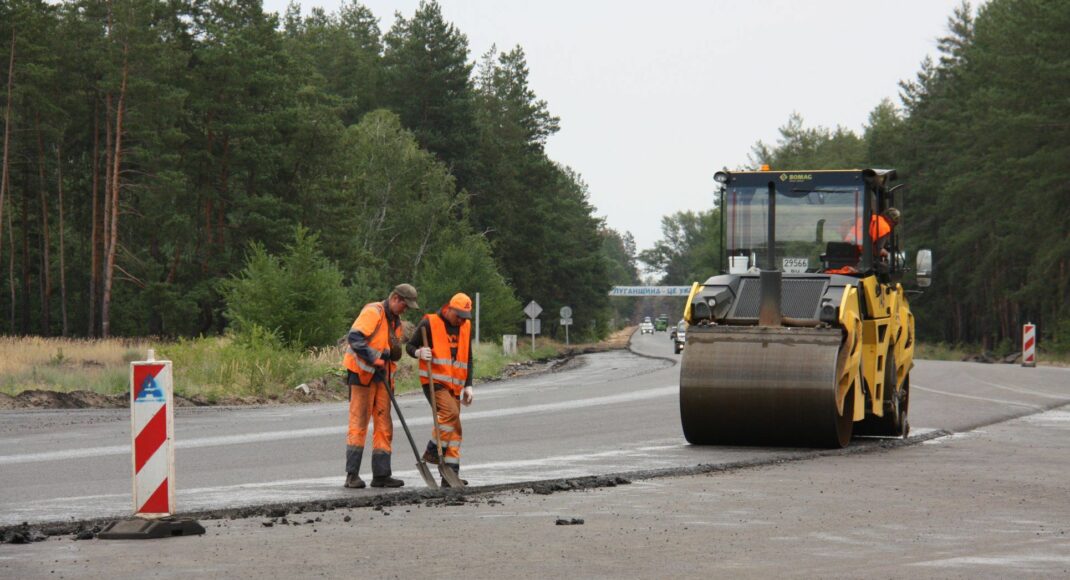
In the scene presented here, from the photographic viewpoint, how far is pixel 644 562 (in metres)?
8.20

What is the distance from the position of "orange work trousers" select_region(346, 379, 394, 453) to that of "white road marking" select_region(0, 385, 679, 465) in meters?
4.45

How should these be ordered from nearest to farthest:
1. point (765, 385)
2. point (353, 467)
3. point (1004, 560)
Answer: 1. point (1004, 560)
2. point (353, 467)
3. point (765, 385)

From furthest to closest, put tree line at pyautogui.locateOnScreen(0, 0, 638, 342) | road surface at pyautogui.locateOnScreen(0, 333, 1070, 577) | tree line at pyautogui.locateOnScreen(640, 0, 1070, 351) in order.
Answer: tree line at pyautogui.locateOnScreen(0, 0, 638, 342)
tree line at pyautogui.locateOnScreen(640, 0, 1070, 351)
road surface at pyautogui.locateOnScreen(0, 333, 1070, 577)

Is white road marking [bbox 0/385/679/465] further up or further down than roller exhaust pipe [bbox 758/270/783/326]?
further down

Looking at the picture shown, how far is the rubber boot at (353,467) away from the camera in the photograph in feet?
40.0

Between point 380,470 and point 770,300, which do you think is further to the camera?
point 770,300

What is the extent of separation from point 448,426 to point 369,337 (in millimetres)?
1046

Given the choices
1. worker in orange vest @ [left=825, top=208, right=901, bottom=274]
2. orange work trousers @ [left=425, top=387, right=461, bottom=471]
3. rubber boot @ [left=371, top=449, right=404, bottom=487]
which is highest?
worker in orange vest @ [left=825, top=208, right=901, bottom=274]

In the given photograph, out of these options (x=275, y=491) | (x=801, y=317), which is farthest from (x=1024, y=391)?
(x=275, y=491)

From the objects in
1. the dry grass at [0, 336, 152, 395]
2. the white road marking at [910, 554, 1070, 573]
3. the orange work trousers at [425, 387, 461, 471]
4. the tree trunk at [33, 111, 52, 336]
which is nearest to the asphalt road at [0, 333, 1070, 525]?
the orange work trousers at [425, 387, 461, 471]

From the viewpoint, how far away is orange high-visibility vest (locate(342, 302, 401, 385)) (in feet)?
40.5

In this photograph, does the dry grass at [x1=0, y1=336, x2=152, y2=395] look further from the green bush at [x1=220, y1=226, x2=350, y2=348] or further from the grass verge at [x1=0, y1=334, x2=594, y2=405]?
the green bush at [x1=220, y1=226, x2=350, y2=348]

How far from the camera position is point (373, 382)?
12453mm

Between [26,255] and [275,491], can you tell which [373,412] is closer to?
[275,491]
